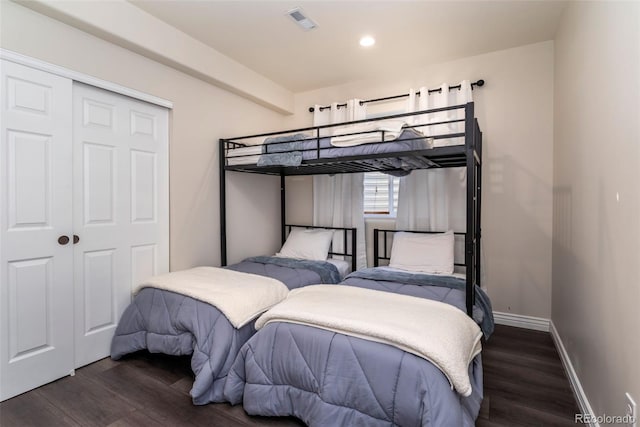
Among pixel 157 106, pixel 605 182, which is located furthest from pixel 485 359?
pixel 157 106

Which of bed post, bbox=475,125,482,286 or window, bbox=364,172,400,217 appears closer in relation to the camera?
bed post, bbox=475,125,482,286

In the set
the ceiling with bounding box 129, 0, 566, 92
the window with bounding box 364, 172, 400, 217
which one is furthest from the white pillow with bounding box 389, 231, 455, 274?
the ceiling with bounding box 129, 0, 566, 92

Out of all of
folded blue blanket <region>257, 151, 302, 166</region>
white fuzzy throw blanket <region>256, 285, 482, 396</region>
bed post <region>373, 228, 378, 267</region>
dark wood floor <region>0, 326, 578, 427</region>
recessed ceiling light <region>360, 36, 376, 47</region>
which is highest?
recessed ceiling light <region>360, 36, 376, 47</region>

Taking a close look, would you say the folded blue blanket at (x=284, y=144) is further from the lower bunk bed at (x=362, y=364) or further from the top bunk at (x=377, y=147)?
the lower bunk bed at (x=362, y=364)

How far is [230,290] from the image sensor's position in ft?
6.97

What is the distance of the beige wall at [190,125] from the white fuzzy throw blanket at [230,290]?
0.48 metres

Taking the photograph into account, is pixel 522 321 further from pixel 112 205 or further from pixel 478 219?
pixel 112 205

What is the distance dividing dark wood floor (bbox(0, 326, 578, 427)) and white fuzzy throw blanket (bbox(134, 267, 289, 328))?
0.50 m

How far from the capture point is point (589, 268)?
1.72 m

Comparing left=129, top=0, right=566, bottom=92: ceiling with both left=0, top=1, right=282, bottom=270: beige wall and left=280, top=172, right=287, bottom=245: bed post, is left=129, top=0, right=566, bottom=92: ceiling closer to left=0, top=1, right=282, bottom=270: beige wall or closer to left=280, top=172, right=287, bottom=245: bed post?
left=0, top=1, right=282, bottom=270: beige wall

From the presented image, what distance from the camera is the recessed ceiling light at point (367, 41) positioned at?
8.96 ft

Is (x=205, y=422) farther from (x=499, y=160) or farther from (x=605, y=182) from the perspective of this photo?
(x=499, y=160)

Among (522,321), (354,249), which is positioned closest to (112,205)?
(354,249)

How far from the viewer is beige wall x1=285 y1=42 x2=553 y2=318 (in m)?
2.82
